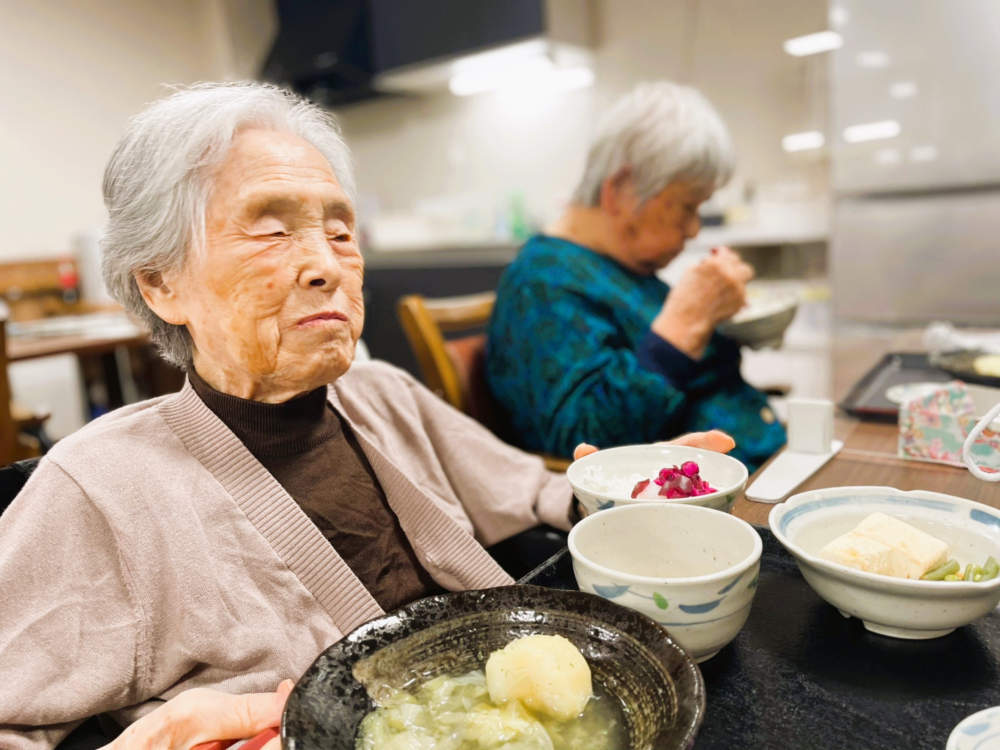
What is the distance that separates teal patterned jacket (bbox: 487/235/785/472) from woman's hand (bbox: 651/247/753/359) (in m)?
0.03

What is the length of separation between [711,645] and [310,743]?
33 cm

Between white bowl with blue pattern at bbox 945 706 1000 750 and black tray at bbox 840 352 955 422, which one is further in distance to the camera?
black tray at bbox 840 352 955 422

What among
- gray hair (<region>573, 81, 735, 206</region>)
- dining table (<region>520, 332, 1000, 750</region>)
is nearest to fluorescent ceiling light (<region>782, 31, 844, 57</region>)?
gray hair (<region>573, 81, 735, 206</region>)

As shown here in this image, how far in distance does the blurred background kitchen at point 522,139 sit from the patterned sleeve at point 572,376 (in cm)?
62

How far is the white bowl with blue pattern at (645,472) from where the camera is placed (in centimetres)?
77

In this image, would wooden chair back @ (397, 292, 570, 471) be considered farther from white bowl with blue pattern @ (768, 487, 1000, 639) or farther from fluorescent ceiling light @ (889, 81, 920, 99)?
fluorescent ceiling light @ (889, 81, 920, 99)

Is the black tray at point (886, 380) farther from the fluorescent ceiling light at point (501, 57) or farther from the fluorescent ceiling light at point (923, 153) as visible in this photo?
the fluorescent ceiling light at point (501, 57)

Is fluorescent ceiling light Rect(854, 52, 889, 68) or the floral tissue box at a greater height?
fluorescent ceiling light Rect(854, 52, 889, 68)

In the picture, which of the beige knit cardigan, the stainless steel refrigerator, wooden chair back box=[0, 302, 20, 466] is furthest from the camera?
the stainless steel refrigerator

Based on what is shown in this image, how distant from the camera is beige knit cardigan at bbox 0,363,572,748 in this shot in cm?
72

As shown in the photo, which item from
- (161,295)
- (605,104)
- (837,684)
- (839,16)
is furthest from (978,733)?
(605,104)

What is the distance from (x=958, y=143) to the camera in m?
2.73

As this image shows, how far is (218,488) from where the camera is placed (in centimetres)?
86

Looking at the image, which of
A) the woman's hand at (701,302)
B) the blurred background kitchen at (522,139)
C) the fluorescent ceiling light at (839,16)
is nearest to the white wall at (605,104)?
the blurred background kitchen at (522,139)
